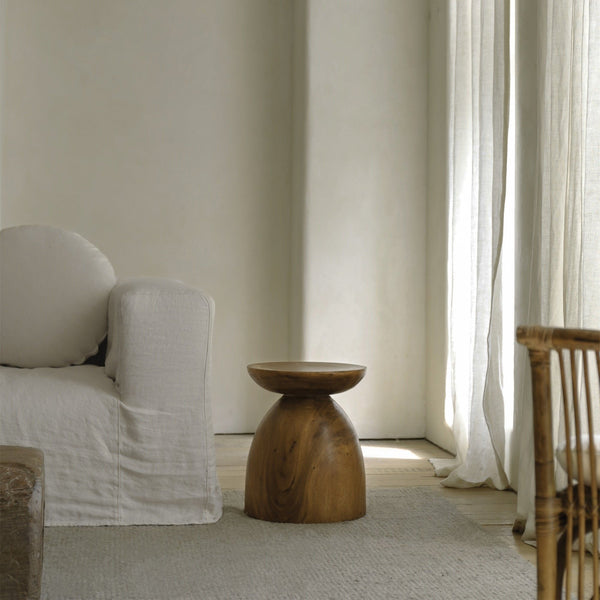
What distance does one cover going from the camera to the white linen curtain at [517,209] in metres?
2.48

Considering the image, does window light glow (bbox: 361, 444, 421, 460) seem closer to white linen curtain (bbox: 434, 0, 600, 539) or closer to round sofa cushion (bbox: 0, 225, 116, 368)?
white linen curtain (bbox: 434, 0, 600, 539)

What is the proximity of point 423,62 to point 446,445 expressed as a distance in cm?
178

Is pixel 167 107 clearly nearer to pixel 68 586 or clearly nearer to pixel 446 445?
pixel 446 445

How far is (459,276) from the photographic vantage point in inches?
141

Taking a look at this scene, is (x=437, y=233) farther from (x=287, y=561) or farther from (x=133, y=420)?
(x=287, y=561)

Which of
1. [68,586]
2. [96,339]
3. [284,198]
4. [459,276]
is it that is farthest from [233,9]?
[68,586]

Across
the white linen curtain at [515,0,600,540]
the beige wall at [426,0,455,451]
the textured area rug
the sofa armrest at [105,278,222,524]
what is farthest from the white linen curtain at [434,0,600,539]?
the sofa armrest at [105,278,222,524]

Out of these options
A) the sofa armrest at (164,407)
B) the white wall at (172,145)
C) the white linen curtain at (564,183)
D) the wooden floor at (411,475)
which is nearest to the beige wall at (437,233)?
the wooden floor at (411,475)

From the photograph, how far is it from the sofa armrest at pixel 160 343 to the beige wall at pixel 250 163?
1.50 meters

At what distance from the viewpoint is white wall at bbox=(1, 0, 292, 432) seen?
4.23m

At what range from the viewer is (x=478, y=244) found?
10.5 feet

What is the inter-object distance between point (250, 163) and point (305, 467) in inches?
84.3

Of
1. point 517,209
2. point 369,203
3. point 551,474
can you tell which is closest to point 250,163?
point 369,203

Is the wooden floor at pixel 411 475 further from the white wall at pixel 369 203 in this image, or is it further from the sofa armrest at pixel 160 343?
the sofa armrest at pixel 160 343
